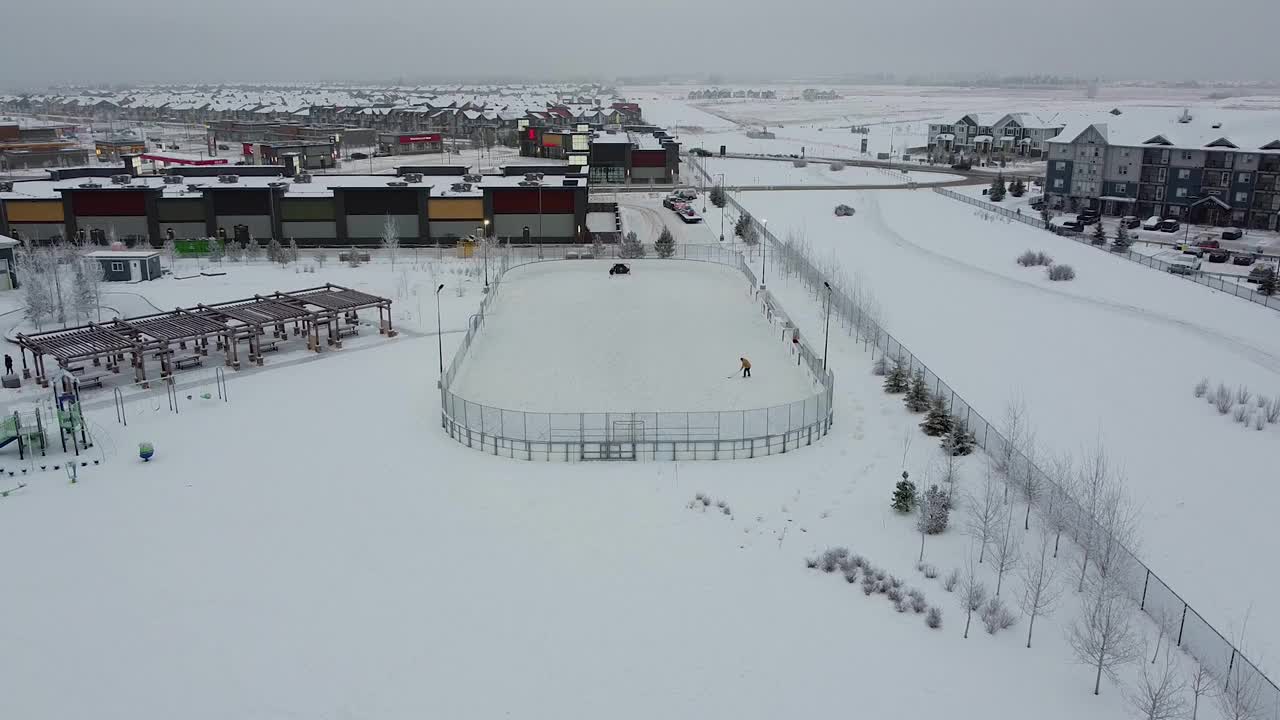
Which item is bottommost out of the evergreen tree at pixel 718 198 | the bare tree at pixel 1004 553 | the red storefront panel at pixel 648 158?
the bare tree at pixel 1004 553

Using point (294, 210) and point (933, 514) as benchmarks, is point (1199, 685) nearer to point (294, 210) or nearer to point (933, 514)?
point (933, 514)

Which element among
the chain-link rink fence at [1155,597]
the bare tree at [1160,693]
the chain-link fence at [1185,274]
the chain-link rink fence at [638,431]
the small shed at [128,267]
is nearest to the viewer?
the bare tree at [1160,693]

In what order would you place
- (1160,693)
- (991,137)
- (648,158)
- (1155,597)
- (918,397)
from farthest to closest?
1. (991,137)
2. (648,158)
3. (918,397)
4. (1155,597)
5. (1160,693)

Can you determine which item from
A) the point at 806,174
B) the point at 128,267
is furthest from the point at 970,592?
the point at 806,174

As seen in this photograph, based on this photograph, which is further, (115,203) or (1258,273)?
(115,203)

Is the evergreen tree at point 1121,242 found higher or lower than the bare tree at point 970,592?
higher

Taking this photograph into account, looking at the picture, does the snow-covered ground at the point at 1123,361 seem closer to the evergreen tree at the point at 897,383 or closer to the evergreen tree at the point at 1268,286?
the evergreen tree at the point at 1268,286

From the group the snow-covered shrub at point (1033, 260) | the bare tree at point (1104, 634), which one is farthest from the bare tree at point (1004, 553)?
the snow-covered shrub at point (1033, 260)

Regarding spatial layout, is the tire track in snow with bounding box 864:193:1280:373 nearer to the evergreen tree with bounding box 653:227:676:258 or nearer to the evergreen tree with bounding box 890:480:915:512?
the evergreen tree with bounding box 653:227:676:258
